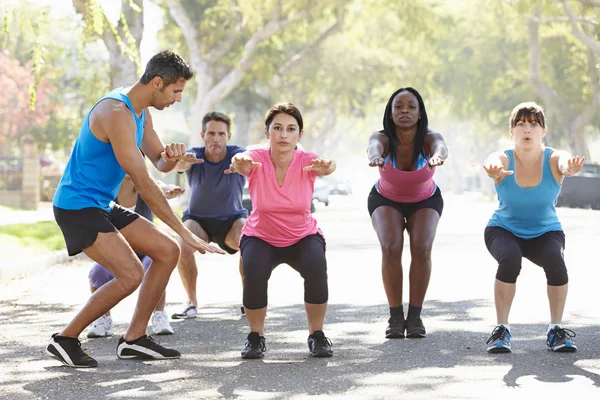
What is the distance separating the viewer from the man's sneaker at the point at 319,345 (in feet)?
23.9

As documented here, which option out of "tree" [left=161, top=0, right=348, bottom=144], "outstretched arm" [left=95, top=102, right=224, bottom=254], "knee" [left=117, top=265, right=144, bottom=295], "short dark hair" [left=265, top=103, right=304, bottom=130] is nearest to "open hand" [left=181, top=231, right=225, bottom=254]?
"outstretched arm" [left=95, top=102, right=224, bottom=254]

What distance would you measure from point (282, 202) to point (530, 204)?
1647 millimetres

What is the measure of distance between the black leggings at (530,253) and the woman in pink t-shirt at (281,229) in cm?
117

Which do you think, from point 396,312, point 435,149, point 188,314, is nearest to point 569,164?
point 435,149

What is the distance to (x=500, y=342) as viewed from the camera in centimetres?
735

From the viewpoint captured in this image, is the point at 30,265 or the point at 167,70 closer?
the point at 167,70

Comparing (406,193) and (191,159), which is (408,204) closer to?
(406,193)

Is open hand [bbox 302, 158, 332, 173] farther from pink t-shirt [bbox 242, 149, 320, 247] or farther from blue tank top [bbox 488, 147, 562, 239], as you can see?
blue tank top [bbox 488, 147, 562, 239]

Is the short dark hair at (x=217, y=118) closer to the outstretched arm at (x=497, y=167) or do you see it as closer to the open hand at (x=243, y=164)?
the open hand at (x=243, y=164)

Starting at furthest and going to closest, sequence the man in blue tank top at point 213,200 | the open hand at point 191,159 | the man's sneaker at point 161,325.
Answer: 1. the man in blue tank top at point 213,200
2. the man's sneaker at point 161,325
3. the open hand at point 191,159

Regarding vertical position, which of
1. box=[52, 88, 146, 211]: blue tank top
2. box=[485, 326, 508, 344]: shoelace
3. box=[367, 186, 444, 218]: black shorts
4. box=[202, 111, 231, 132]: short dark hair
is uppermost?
box=[202, 111, 231, 132]: short dark hair

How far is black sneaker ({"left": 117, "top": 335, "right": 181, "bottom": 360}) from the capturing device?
23.8ft

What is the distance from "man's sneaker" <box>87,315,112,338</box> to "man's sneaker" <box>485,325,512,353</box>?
2.82 metres

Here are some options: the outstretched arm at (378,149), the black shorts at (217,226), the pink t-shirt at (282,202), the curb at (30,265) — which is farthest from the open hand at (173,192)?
the curb at (30,265)
